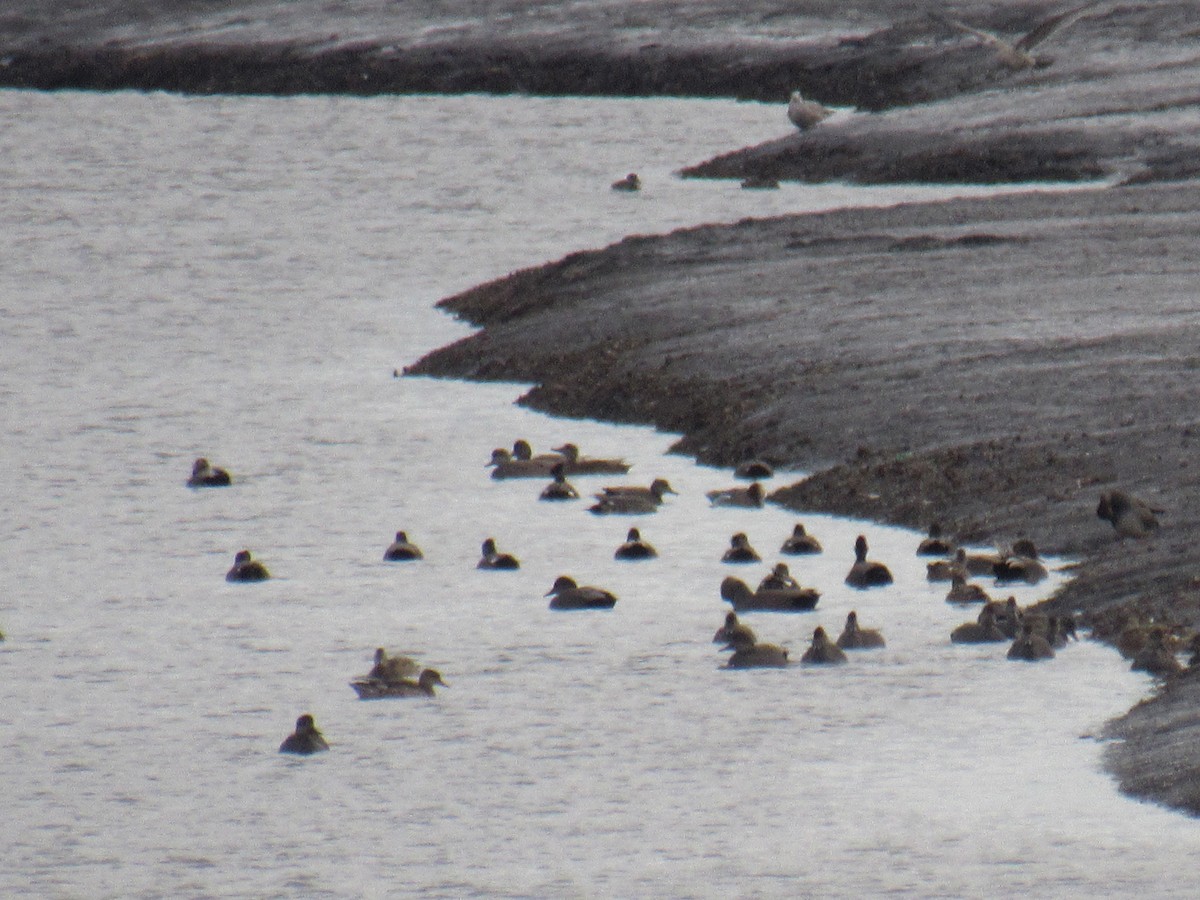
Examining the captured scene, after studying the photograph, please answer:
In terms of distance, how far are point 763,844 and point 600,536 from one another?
6208 mm

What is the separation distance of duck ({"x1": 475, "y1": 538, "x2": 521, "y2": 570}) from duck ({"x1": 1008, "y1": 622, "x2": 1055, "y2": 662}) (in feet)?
11.4

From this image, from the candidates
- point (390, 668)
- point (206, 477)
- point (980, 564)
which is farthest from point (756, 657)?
point (206, 477)

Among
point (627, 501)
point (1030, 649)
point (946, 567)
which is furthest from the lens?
point (627, 501)

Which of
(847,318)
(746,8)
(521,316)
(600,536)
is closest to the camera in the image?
(600,536)

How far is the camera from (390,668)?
1250cm

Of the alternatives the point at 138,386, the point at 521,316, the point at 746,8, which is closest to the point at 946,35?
the point at 746,8

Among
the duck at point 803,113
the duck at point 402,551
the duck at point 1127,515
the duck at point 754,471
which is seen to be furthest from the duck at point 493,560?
the duck at point 803,113

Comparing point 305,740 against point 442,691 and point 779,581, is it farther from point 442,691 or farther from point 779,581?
point 779,581

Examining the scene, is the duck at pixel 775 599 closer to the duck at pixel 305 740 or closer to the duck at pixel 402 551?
the duck at pixel 402 551

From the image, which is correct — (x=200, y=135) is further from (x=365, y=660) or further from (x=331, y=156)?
(x=365, y=660)

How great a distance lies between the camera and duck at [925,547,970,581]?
14.4 meters

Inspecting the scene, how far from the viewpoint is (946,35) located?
58.3 meters

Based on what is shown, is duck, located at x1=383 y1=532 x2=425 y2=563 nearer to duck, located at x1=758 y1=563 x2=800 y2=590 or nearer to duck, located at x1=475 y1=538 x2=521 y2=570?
duck, located at x1=475 y1=538 x2=521 y2=570

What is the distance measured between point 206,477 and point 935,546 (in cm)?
535
